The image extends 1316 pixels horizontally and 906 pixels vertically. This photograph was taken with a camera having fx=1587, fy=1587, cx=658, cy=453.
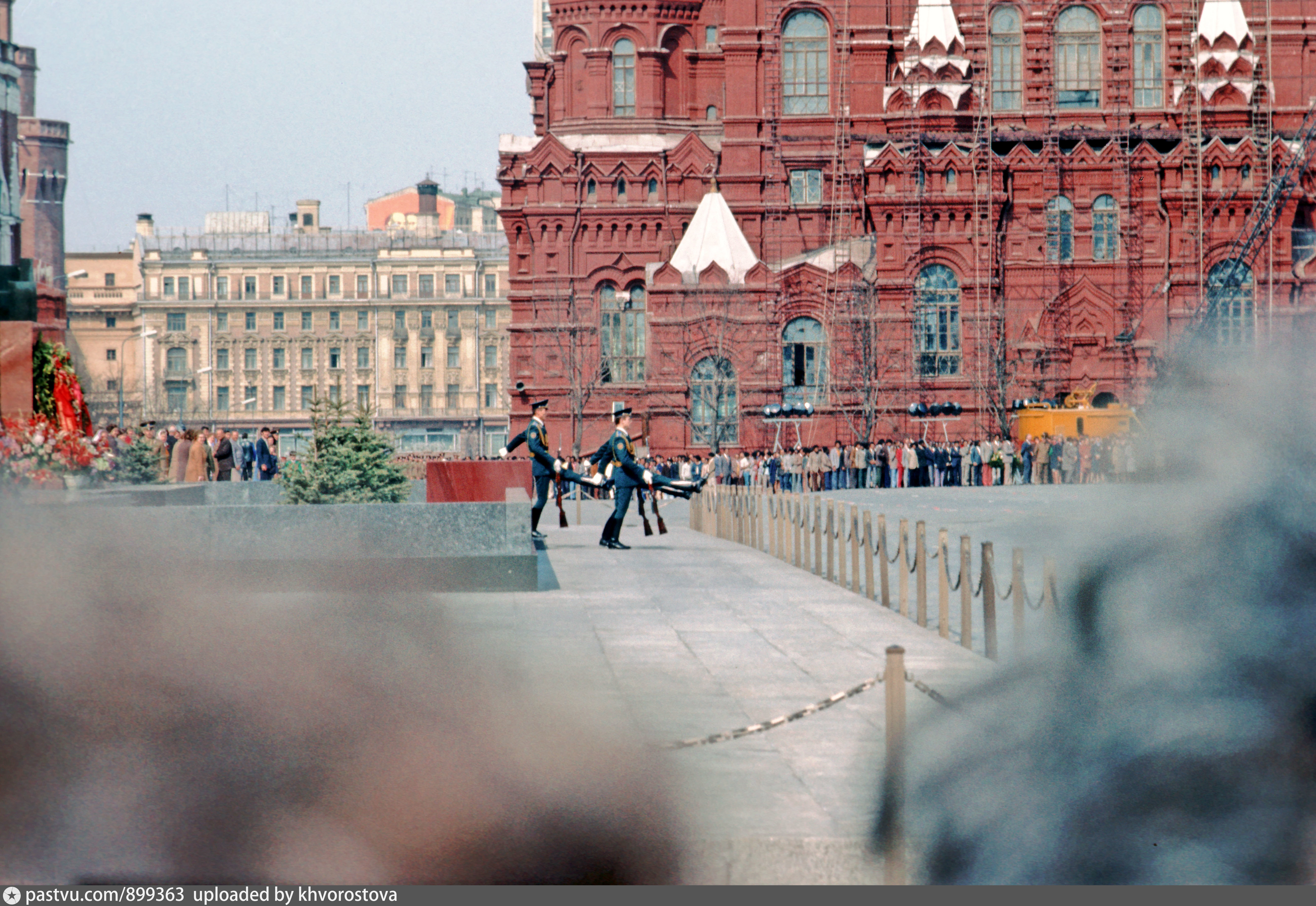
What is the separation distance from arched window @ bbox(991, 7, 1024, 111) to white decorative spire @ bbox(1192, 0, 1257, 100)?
244 inches

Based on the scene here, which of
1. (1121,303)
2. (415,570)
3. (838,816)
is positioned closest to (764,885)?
(838,816)

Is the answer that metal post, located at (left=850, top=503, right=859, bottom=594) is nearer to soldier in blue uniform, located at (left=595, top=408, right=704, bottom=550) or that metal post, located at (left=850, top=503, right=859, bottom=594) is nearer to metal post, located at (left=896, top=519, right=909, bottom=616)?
metal post, located at (left=896, top=519, right=909, bottom=616)

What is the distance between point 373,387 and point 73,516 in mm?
84717

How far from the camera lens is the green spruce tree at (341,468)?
53.9 feet

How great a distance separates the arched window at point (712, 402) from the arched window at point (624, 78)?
39.1 ft

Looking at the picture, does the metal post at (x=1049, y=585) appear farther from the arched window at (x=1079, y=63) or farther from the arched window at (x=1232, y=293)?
the arched window at (x=1079, y=63)

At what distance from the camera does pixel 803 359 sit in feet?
179

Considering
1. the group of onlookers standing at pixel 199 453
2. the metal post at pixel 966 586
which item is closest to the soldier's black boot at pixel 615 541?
the group of onlookers standing at pixel 199 453

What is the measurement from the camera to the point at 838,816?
680 cm

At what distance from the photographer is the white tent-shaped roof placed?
5456cm

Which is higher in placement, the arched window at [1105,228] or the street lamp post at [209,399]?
the arched window at [1105,228]

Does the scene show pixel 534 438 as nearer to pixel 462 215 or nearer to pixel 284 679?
pixel 284 679

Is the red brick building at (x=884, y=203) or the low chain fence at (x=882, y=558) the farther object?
the red brick building at (x=884, y=203)

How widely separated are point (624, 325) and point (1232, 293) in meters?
21.2
